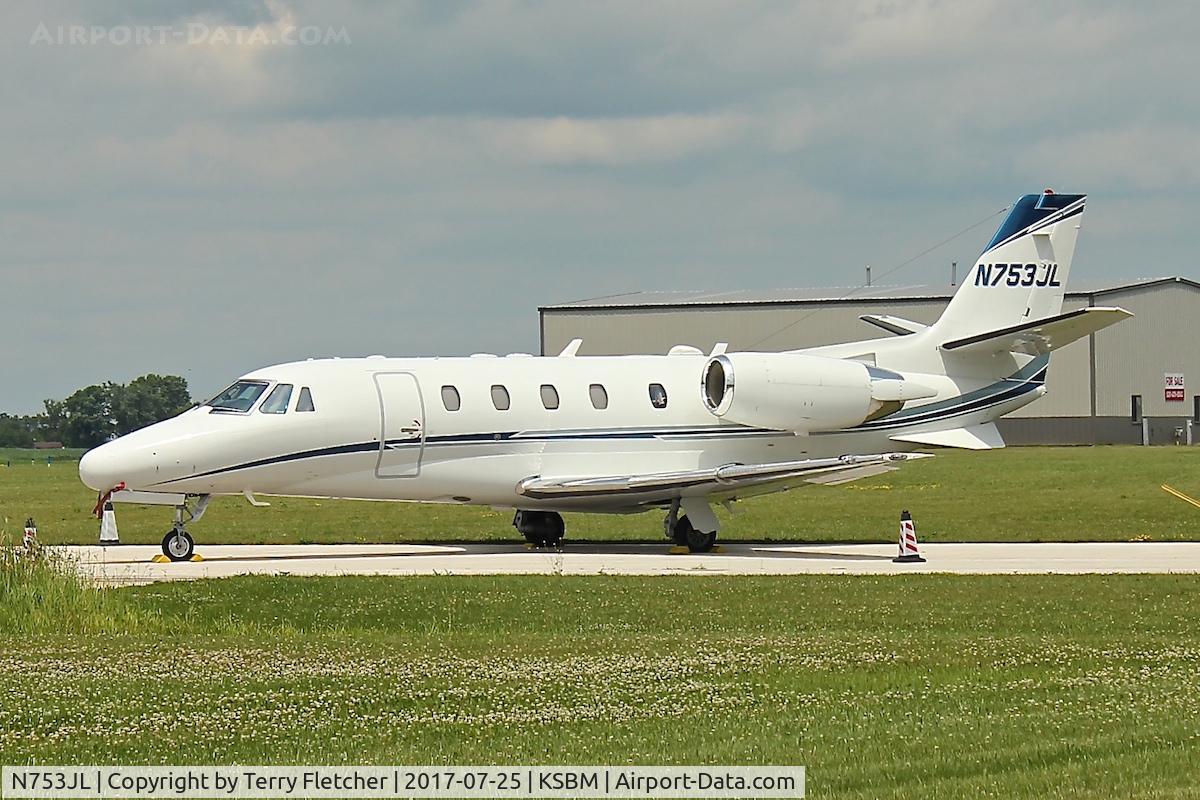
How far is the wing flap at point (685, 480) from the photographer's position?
26.8m

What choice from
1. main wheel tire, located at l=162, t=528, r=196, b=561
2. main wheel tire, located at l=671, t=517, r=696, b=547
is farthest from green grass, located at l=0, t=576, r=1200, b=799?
main wheel tire, located at l=671, t=517, r=696, b=547

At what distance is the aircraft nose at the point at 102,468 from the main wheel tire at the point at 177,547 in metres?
1.26

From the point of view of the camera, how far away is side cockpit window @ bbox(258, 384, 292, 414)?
84.8 ft

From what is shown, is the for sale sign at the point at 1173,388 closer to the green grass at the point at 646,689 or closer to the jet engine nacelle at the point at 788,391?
the jet engine nacelle at the point at 788,391

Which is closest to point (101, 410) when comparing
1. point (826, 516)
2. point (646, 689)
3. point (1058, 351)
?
point (1058, 351)

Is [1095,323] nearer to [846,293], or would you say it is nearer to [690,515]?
[690,515]

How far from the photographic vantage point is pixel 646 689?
11609 millimetres

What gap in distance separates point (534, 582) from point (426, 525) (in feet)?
50.3

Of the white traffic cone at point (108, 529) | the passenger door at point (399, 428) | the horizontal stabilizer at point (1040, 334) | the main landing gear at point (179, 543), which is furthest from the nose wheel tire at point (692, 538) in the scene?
the white traffic cone at point (108, 529)

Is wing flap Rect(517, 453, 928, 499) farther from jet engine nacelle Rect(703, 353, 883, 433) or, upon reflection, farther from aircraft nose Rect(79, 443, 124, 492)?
aircraft nose Rect(79, 443, 124, 492)

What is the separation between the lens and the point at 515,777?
29.5ft

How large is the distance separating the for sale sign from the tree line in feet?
211

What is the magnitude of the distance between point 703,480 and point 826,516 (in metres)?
10.7

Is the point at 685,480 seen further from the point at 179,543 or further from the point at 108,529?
the point at 108,529
